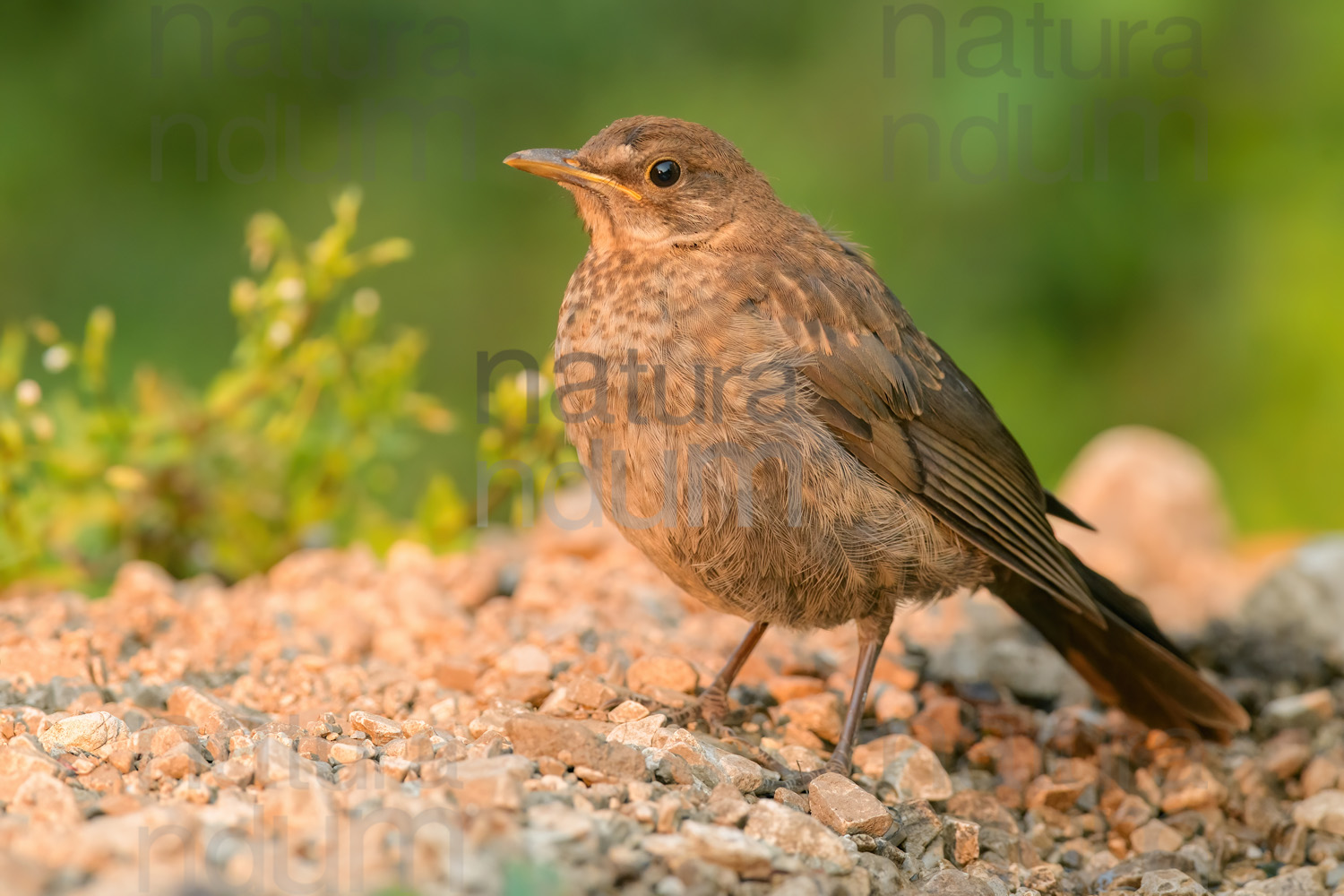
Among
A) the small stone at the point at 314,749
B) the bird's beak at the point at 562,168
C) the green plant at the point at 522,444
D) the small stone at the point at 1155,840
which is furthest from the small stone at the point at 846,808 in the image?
the green plant at the point at 522,444

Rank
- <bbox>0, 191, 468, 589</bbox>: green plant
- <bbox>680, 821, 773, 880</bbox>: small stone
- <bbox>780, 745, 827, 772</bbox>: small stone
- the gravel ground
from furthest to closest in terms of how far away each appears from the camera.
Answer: <bbox>0, 191, 468, 589</bbox>: green plant < <bbox>780, 745, 827, 772</bbox>: small stone < <bbox>680, 821, 773, 880</bbox>: small stone < the gravel ground

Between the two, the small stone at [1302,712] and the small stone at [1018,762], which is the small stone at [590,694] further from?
the small stone at [1302,712]

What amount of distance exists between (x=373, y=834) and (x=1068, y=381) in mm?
4973

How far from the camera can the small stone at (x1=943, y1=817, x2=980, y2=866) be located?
2947 mm

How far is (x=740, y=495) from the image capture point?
3074 millimetres

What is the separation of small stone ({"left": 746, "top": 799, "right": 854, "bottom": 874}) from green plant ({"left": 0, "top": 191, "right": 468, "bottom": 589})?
87.6 inches

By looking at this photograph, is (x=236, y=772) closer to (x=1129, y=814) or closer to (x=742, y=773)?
(x=742, y=773)

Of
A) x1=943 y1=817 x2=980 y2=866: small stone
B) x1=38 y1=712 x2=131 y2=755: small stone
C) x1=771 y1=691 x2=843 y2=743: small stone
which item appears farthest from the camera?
x1=771 y1=691 x2=843 y2=743: small stone

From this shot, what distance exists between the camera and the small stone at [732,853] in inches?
88.7

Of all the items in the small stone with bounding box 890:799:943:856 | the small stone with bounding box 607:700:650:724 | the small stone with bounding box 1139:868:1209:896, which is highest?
the small stone with bounding box 607:700:650:724

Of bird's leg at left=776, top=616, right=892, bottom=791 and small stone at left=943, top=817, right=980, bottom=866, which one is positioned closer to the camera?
small stone at left=943, top=817, right=980, bottom=866

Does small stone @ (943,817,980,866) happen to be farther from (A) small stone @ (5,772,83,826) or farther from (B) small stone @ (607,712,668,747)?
(A) small stone @ (5,772,83,826)

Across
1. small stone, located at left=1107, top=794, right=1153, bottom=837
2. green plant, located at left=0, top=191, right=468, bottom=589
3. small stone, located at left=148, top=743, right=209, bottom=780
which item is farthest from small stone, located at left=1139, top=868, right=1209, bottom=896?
green plant, located at left=0, top=191, right=468, bottom=589

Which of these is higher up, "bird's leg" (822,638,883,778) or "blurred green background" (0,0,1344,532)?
"blurred green background" (0,0,1344,532)
